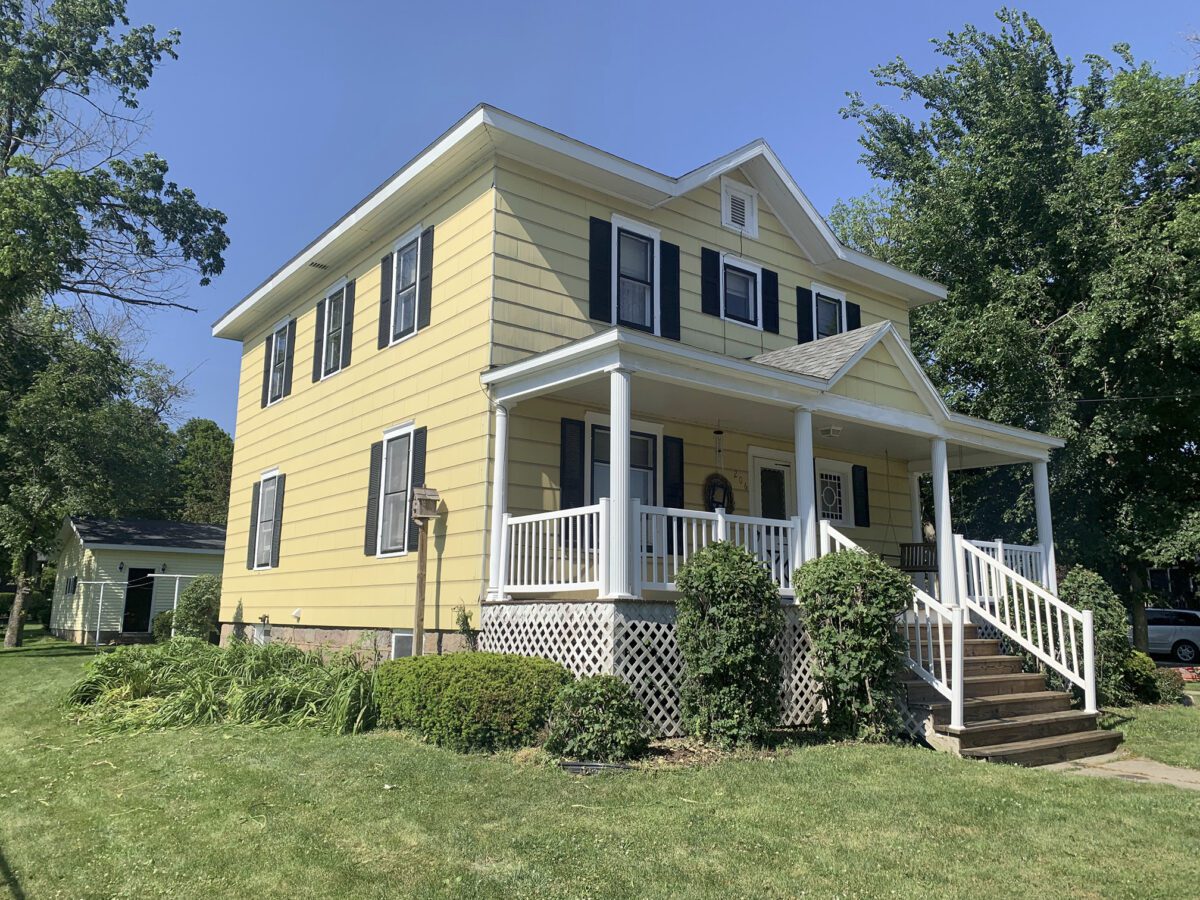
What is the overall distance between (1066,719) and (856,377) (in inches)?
169

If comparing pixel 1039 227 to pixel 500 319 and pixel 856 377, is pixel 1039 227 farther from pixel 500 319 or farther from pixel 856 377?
pixel 500 319

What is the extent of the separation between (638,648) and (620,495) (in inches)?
56.6

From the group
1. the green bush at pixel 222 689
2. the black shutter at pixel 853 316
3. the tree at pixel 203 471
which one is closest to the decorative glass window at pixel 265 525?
the green bush at pixel 222 689

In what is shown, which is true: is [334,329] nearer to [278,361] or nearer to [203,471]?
[278,361]

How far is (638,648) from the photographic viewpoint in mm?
7988

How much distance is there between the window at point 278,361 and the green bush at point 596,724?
1078cm

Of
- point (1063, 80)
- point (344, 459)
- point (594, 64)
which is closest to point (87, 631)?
point (344, 459)

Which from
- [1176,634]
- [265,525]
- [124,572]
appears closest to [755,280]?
[265,525]

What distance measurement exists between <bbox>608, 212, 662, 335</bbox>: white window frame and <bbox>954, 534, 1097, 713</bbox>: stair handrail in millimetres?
4778

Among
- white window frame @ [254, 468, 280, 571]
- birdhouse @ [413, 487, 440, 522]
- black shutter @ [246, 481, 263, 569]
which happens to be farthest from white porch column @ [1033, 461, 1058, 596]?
black shutter @ [246, 481, 263, 569]

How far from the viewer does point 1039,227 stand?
17.8 metres

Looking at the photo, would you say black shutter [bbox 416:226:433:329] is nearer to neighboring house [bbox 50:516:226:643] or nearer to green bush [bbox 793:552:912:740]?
green bush [bbox 793:552:912:740]

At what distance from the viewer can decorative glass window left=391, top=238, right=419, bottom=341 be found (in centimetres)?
1206

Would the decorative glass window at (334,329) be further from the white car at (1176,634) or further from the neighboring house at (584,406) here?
the white car at (1176,634)
